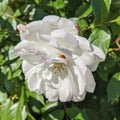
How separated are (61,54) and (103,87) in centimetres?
59

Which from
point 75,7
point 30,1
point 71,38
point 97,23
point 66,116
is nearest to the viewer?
point 71,38

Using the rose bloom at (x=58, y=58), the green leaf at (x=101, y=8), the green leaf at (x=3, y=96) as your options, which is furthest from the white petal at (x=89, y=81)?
the green leaf at (x=3, y=96)

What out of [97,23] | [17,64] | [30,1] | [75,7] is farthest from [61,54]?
[30,1]

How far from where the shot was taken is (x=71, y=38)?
119 centimetres

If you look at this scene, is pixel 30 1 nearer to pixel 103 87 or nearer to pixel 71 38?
pixel 103 87

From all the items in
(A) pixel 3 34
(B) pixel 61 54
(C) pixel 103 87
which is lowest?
(C) pixel 103 87

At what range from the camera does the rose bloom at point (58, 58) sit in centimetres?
120

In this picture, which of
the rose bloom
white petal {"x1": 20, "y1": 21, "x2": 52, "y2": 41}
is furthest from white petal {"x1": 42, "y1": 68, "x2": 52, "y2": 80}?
white petal {"x1": 20, "y1": 21, "x2": 52, "y2": 41}

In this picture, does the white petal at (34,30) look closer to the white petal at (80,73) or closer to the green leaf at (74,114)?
the white petal at (80,73)

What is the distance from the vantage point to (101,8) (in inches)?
53.7

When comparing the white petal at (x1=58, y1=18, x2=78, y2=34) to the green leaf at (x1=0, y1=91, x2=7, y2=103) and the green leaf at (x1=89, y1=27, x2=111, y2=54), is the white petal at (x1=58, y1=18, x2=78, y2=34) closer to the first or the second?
the green leaf at (x1=89, y1=27, x2=111, y2=54)

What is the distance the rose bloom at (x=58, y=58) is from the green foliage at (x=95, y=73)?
0.42 ft

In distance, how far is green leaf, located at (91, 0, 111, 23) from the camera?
4.48 ft

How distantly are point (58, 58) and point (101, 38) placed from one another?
19 cm
